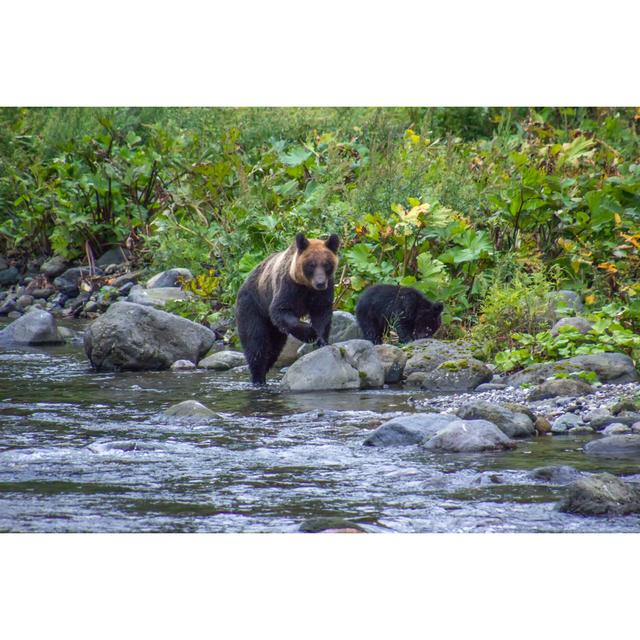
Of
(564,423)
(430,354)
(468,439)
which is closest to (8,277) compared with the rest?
(430,354)

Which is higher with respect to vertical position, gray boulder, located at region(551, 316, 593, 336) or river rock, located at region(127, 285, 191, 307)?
gray boulder, located at region(551, 316, 593, 336)

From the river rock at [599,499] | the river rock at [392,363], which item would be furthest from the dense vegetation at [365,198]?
the river rock at [599,499]

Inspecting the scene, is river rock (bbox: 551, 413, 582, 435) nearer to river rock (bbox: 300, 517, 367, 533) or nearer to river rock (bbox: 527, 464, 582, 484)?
river rock (bbox: 527, 464, 582, 484)

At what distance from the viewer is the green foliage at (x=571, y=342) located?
9.04 meters

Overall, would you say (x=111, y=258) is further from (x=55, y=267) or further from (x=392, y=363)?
(x=392, y=363)

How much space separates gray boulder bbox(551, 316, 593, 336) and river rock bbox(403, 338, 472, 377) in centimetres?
81

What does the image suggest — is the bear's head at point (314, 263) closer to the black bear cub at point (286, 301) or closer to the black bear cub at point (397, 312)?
the black bear cub at point (286, 301)

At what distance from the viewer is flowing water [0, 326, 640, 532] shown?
5086mm

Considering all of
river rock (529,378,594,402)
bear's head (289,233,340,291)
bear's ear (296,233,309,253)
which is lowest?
river rock (529,378,594,402)

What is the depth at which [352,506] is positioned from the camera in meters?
5.31

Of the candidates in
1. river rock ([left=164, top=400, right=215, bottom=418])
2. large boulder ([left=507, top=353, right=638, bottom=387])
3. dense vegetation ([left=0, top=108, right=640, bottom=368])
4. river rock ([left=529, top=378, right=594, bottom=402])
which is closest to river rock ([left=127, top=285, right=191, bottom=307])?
dense vegetation ([left=0, top=108, right=640, bottom=368])

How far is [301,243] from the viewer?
922cm

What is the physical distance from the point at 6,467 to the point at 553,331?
529 centimetres
